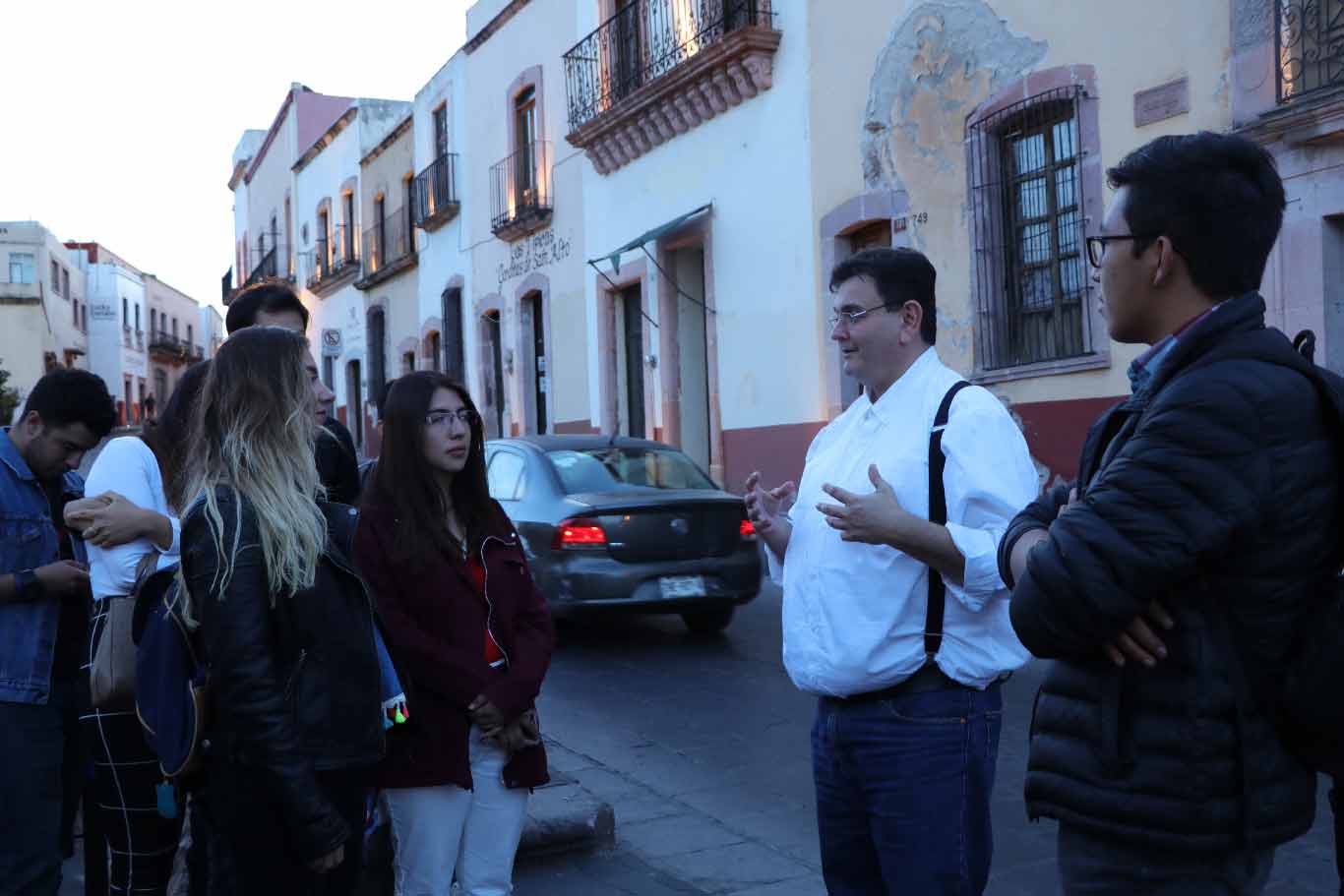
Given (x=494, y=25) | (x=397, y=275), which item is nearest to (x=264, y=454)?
Result: (x=494, y=25)

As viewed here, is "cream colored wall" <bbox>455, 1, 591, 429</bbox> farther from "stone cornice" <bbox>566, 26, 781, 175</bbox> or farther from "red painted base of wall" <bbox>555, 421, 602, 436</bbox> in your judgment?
"stone cornice" <bbox>566, 26, 781, 175</bbox>

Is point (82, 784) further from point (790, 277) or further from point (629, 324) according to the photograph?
point (629, 324)

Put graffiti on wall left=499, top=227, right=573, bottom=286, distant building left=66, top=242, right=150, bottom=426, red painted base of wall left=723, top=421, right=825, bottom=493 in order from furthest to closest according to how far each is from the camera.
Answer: distant building left=66, top=242, right=150, bottom=426 < graffiti on wall left=499, top=227, right=573, bottom=286 < red painted base of wall left=723, top=421, right=825, bottom=493

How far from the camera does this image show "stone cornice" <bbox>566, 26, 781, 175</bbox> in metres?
15.0

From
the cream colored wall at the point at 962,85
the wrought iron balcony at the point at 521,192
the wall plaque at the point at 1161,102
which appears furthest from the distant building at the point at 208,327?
the wall plaque at the point at 1161,102

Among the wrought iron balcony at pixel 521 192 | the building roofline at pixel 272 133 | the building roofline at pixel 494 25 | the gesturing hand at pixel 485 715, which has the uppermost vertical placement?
the building roofline at pixel 272 133

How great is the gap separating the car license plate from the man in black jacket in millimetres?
7251

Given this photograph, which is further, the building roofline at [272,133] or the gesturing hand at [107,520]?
the building roofline at [272,133]

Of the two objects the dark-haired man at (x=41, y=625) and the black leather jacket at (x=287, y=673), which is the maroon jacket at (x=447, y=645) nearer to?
the black leather jacket at (x=287, y=673)

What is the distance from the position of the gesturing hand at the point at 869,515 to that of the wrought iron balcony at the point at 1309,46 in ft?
24.2

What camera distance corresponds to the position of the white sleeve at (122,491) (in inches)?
135

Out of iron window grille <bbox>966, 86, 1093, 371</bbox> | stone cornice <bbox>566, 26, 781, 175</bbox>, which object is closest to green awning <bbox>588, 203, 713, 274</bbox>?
stone cornice <bbox>566, 26, 781, 175</bbox>

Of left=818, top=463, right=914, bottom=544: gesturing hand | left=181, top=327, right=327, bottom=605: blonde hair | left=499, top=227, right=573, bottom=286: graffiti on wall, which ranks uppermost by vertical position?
left=499, top=227, right=573, bottom=286: graffiti on wall

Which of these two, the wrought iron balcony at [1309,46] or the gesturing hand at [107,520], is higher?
the wrought iron balcony at [1309,46]
